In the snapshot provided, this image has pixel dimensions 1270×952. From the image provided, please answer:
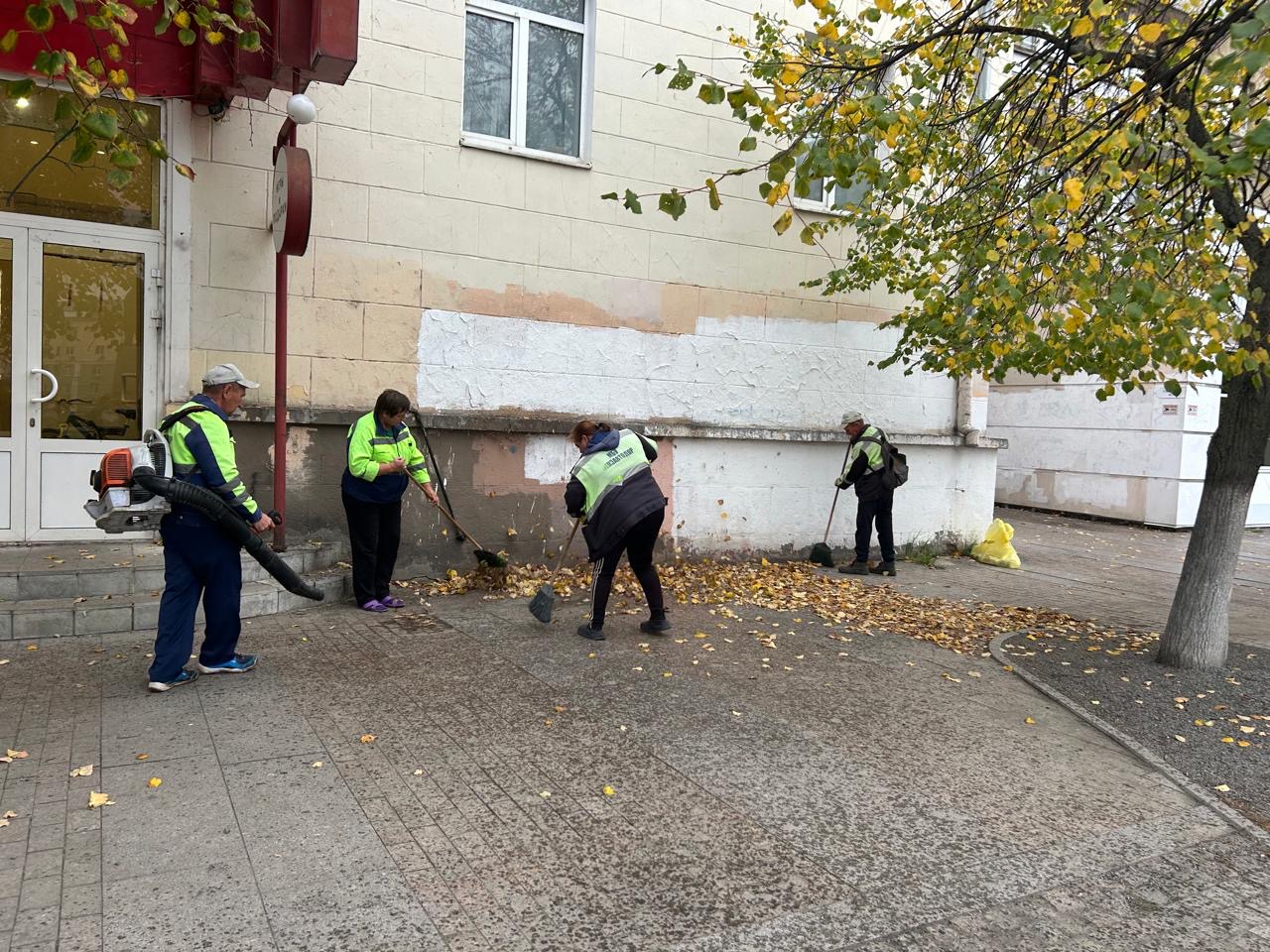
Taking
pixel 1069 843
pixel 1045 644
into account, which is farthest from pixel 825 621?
pixel 1069 843

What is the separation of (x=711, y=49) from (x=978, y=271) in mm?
4649

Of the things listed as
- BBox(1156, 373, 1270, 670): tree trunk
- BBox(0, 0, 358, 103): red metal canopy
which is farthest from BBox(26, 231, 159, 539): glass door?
BBox(1156, 373, 1270, 670): tree trunk

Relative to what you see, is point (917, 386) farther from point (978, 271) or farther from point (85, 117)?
point (85, 117)

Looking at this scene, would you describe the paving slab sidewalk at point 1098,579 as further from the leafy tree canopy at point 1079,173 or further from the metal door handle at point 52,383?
the metal door handle at point 52,383

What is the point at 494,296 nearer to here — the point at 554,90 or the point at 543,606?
the point at 554,90

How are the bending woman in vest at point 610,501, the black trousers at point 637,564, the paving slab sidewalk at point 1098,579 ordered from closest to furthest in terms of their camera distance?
1. the bending woman in vest at point 610,501
2. the black trousers at point 637,564
3. the paving slab sidewalk at point 1098,579

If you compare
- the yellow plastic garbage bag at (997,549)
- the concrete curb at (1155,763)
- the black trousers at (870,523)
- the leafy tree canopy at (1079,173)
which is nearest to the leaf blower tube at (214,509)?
the leafy tree canopy at (1079,173)

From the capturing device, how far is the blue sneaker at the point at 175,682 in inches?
183

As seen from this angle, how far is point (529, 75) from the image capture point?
848 centimetres

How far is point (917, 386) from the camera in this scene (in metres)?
10.7

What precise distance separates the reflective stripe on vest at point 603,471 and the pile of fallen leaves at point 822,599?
185cm

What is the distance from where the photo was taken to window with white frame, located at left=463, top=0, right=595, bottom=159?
27.0ft

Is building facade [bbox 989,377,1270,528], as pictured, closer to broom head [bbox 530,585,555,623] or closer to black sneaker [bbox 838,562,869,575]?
black sneaker [bbox 838,562,869,575]

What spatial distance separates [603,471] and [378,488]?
5.92 ft
